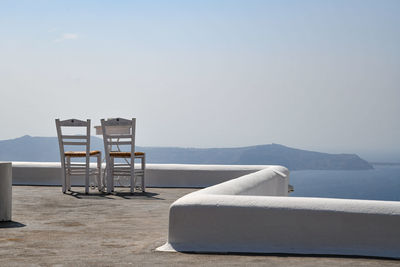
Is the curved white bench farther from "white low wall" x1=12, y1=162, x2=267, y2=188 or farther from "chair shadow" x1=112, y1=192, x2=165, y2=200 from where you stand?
"white low wall" x1=12, y1=162, x2=267, y2=188

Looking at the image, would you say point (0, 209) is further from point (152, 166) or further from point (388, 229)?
point (152, 166)

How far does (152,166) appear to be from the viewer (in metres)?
9.93

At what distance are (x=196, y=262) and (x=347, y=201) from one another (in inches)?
43.9

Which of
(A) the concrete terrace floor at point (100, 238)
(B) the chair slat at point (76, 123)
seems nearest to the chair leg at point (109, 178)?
(B) the chair slat at point (76, 123)

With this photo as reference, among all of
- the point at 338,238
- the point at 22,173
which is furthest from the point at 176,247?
the point at 22,173

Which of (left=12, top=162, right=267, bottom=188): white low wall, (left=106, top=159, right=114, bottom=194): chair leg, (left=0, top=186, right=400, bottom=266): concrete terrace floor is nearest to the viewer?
(left=0, top=186, right=400, bottom=266): concrete terrace floor

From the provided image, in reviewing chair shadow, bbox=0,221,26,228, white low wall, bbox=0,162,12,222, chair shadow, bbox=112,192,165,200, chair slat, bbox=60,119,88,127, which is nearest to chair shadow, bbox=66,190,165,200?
chair shadow, bbox=112,192,165,200

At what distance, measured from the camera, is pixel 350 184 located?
142500 mm

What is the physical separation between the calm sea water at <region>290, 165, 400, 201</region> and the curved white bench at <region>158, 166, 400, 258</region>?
11585cm

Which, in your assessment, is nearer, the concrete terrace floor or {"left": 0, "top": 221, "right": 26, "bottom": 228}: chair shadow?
the concrete terrace floor

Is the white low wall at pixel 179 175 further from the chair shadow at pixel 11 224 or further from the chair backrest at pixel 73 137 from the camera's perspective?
the chair shadow at pixel 11 224

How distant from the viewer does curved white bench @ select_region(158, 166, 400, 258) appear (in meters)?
4.03

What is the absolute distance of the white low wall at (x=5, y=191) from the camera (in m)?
5.48

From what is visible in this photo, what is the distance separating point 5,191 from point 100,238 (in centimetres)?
132
